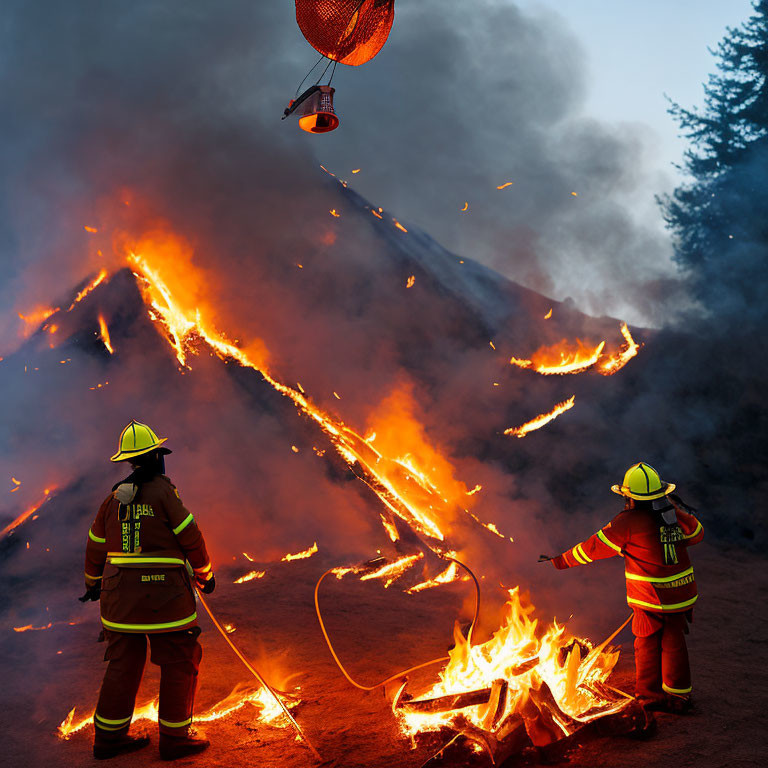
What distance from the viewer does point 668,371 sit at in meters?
12.2

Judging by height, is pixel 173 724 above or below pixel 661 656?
below

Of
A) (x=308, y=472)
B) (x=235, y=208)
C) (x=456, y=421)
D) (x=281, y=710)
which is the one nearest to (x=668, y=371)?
(x=456, y=421)

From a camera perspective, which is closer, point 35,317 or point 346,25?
point 346,25

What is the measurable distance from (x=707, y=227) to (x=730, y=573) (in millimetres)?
12266

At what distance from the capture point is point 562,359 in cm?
1235

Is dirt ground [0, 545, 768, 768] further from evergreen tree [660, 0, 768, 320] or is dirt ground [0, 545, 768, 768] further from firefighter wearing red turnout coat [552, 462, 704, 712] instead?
evergreen tree [660, 0, 768, 320]

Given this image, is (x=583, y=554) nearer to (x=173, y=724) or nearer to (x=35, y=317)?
(x=173, y=724)

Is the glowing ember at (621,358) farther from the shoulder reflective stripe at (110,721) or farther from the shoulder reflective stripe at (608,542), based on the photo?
the shoulder reflective stripe at (110,721)

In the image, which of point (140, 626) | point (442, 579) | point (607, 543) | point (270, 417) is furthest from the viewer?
point (270, 417)

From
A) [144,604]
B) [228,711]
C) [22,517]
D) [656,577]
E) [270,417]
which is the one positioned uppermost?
[270,417]

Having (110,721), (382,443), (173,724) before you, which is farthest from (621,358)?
(110,721)

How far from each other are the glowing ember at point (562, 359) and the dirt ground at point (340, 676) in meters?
5.02

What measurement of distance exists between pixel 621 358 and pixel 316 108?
945cm

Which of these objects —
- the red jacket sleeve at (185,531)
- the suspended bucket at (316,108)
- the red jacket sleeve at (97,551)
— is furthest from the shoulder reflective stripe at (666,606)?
the suspended bucket at (316,108)
